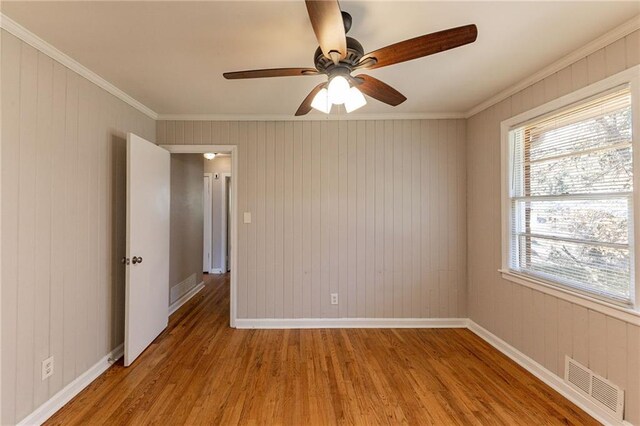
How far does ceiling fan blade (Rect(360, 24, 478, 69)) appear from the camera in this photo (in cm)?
115

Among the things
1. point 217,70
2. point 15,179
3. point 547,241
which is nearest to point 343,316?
point 547,241

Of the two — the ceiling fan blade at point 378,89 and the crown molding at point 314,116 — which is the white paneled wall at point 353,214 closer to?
the crown molding at point 314,116

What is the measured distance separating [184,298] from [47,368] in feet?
7.16

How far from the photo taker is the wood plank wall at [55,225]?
5.20 ft

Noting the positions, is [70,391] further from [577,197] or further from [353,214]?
[577,197]

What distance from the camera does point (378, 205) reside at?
3.15 metres

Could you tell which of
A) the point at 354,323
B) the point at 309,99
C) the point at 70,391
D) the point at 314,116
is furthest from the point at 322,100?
the point at 70,391

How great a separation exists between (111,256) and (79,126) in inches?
42.5

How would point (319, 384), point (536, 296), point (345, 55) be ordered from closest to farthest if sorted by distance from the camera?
point (345, 55), point (319, 384), point (536, 296)

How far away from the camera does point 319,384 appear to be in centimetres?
210

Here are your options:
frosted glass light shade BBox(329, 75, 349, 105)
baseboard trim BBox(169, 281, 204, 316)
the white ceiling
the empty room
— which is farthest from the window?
baseboard trim BBox(169, 281, 204, 316)

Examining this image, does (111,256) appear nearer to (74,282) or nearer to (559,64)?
(74,282)

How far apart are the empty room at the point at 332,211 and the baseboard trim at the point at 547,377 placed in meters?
0.01

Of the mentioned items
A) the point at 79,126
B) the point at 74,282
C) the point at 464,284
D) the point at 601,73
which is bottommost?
the point at 464,284
